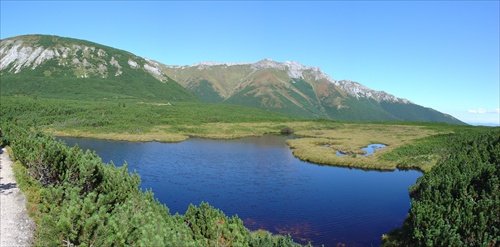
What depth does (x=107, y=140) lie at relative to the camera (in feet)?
354

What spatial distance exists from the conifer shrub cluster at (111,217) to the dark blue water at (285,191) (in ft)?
47.1

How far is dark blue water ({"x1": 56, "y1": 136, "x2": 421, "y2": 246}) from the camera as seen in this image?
37.6 m

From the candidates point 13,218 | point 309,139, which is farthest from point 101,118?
point 13,218

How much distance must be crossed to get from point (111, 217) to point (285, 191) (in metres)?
38.2

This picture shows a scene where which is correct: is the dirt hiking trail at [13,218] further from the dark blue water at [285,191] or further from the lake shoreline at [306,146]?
the lake shoreline at [306,146]

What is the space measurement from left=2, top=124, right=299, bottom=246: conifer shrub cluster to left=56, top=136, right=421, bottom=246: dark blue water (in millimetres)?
14346

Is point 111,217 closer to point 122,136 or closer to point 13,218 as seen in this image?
point 13,218

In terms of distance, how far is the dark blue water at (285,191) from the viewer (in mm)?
37594

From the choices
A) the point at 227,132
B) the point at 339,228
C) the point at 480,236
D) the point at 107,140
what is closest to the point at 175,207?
the point at 339,228

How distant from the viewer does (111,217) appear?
1702 centimetres

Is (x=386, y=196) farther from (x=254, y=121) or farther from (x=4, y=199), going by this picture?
(x=254, y=121)

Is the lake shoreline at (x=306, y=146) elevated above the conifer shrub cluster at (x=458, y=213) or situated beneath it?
situated beneath

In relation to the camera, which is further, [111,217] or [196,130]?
[196,130]

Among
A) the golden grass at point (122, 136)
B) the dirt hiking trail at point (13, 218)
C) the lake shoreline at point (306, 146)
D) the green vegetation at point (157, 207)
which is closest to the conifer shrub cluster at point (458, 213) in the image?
the green vegetation at point (157, 207)
